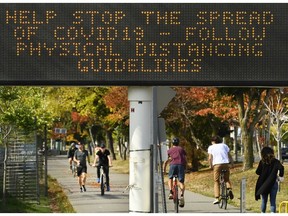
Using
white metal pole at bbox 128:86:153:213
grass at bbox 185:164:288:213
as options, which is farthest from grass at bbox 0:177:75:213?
white metal pole at bbox 128:86:153:213

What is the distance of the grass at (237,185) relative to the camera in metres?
23.1

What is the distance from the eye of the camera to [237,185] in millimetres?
28516

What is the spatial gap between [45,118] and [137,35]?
49.4ft

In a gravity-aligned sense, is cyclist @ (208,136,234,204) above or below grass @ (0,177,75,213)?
above

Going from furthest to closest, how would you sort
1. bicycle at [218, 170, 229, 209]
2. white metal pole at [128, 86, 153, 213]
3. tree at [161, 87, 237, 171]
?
tree at [161, 87, 237, 171] < bicycle at [218, 170, 229, 209] < white metal pole at [128, 86, 153, 213]

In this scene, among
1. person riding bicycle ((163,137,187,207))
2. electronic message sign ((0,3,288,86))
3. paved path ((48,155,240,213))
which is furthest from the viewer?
paved path ((48,155,240,213))

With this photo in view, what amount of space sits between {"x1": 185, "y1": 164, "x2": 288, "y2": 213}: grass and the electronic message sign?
6.64m

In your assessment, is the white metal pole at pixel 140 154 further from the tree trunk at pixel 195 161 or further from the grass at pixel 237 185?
the tree trunk at pixel 195 161

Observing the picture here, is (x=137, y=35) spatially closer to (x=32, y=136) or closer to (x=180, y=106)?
(x=32, y=136)

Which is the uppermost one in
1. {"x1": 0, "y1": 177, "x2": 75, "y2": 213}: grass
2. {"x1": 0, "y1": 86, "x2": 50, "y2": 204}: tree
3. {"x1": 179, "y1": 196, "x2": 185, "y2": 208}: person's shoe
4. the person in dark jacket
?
{"x1": 0, "y1": 86, "x2": 50, "y2": 204}: tree

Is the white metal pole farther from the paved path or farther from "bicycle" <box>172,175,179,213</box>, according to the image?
"bicycle" <box>172,175,179,213</box>

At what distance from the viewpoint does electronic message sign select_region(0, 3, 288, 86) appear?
49.6 feet

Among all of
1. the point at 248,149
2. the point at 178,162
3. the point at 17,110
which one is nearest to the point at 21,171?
the point at 17,110

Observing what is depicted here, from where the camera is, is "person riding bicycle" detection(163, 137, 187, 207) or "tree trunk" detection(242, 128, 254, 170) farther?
"tree trunk" detection(242, 128, 254, 170)
